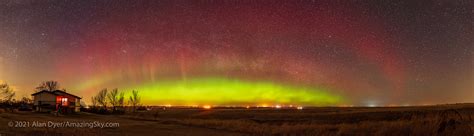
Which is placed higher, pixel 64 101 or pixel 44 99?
pixel 44 99

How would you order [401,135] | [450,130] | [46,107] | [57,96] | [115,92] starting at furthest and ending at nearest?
[115,92], [57,96], [46,107], [401,135], [450,130]

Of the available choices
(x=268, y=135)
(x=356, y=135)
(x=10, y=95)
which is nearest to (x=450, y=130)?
(x=356, y=135)

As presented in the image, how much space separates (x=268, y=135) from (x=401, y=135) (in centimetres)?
723

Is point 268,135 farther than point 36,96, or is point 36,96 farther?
point 36,96

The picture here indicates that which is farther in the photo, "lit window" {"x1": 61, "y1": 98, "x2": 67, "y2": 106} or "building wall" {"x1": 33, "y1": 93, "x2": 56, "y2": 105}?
"lit window" {"x1": 61, "y1": 98, "x2": 67, "y2": 106}

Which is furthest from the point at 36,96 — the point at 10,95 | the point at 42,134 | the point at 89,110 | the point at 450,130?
the point at 450,130

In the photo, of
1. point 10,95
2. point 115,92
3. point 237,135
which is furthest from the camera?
point 115,92

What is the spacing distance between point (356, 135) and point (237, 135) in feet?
22.8

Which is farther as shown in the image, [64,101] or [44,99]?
[64,101]

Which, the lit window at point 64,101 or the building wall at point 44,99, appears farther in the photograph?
the lit window at point 64,101

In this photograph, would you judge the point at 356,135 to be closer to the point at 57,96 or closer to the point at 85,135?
the point at 85,135

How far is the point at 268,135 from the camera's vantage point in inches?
884

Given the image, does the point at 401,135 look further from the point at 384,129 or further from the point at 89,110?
the point at 89,110

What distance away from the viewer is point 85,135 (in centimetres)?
1889
